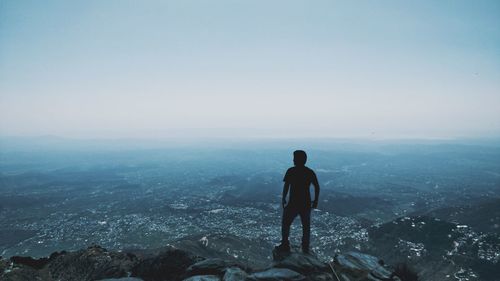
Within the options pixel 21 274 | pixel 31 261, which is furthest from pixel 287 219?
pixel 31 261

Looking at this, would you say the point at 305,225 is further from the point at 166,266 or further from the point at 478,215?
the point at 478,215

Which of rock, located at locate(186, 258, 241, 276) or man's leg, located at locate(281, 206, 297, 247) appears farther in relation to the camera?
man's leg, located at locate(281, 206, 297, 247)

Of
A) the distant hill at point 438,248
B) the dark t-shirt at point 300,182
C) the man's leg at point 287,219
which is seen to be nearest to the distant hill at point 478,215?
the distant hill at point 438,248

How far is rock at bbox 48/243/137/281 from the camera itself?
17797 millimetres

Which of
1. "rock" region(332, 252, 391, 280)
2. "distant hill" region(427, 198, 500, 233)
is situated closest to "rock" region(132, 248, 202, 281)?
"rock" region(332, 252, 391, 280)

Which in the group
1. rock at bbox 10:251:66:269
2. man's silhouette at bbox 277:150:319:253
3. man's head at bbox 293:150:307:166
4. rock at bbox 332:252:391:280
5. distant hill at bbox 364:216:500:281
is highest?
man's head at bbox 293:150:307:166

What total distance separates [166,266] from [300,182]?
7952 mm

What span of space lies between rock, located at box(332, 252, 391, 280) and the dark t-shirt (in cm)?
283

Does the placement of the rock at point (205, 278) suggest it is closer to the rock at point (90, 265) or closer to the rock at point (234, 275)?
the rock at point (234, 275)

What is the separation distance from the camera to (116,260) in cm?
2020

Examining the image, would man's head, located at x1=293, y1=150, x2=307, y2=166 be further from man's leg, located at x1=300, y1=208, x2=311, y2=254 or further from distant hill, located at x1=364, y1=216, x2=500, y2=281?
distant hill, located at x1=364, y1=216, x2=500, y2=281

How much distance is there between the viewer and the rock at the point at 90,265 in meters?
17.8

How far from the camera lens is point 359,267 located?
12.9 meters

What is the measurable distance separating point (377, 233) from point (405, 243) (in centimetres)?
1486
